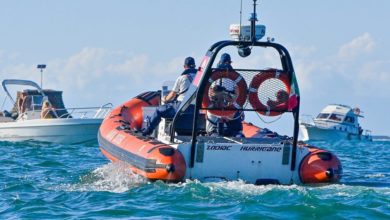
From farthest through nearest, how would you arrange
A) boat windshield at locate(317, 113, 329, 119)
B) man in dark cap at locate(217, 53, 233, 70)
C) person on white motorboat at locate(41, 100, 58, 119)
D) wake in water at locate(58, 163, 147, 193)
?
Answer: 1. boat windshield at locate(317, 113, 329, 119)
2. person on white motorboat at locate(41, 100, 58, 119)
3. man in dark cap at locate(217, 53, 233, 70)
4. wake in water at locate(58, 163, 147, 193)

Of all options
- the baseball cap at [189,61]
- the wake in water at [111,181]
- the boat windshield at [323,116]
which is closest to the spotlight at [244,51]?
the wake in water at [111,181]

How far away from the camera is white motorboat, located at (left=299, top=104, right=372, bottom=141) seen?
50969mm

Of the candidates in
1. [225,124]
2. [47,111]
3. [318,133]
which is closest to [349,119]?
[318,133]

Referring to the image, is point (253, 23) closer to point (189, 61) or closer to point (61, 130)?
point (189, 61)

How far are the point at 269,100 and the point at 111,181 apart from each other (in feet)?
7.87

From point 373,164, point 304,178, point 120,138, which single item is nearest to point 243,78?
point 304,178

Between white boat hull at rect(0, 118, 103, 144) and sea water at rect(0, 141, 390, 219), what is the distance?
12.0 m

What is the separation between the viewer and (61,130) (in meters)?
29.4

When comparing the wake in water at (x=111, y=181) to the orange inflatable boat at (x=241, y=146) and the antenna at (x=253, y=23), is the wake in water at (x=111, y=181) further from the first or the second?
the antenna at (x=253, y=23)

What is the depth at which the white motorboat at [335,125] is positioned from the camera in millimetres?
50969

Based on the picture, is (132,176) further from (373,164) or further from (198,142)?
(373,164)

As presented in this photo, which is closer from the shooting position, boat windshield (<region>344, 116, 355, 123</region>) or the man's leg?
the man's leg

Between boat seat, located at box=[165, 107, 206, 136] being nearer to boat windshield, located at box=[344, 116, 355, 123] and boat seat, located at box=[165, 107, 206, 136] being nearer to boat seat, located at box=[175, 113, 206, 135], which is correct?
boat seat, located at box=[175, 113, 206, 135]

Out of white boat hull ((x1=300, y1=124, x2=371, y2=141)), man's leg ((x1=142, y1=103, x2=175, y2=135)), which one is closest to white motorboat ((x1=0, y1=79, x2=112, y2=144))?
man's leg ((x1=142, y1=103, x2=175, y2=135))
